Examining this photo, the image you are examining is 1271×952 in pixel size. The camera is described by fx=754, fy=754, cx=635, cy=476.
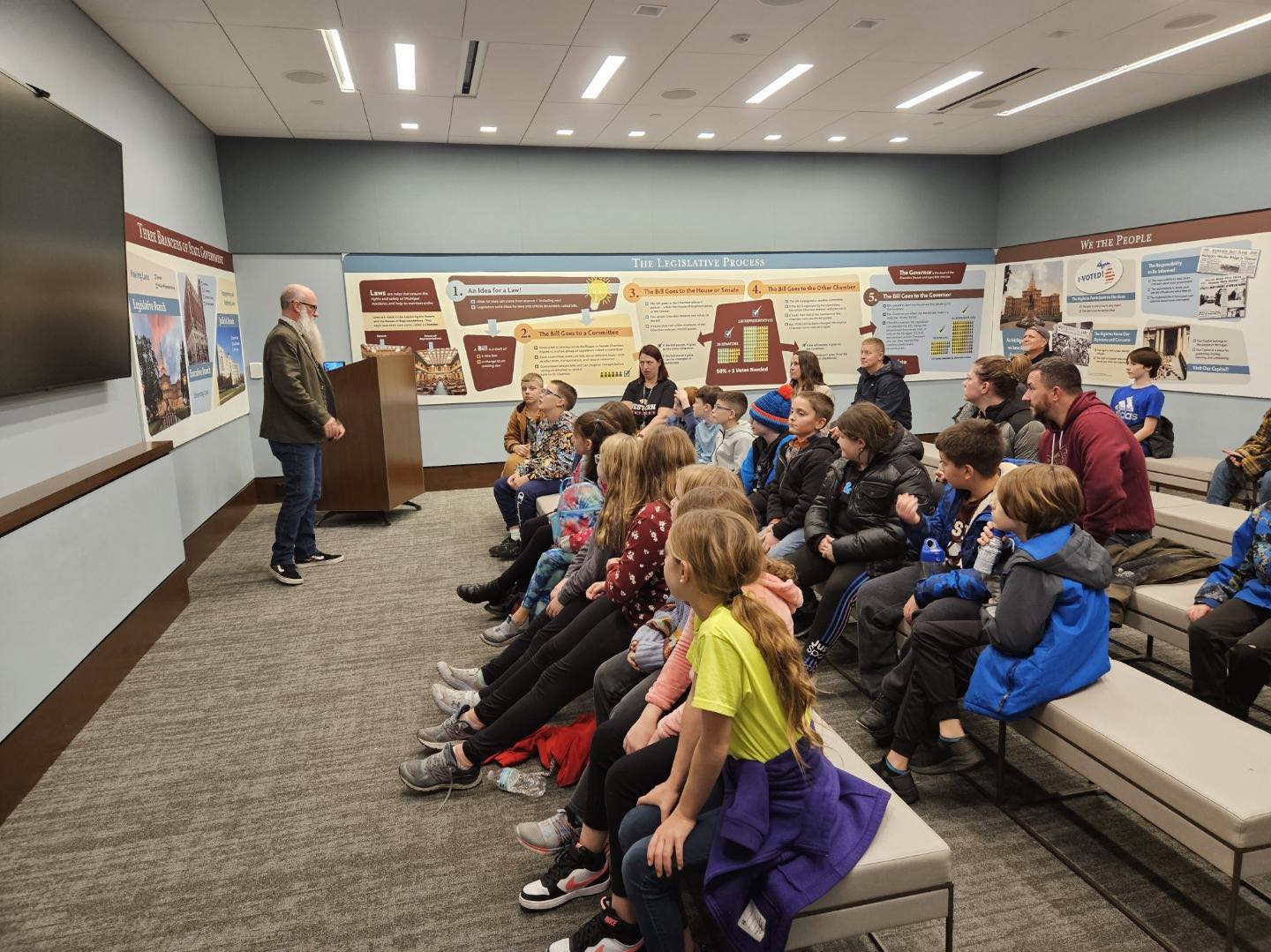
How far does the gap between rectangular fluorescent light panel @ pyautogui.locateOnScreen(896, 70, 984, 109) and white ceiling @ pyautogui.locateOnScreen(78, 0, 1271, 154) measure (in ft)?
0.32

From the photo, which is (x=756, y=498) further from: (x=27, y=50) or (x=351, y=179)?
(x=351, y=179)

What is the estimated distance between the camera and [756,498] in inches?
185

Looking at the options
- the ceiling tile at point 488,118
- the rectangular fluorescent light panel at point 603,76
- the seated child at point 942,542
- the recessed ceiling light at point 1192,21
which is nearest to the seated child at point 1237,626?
the seated child at point 942,542

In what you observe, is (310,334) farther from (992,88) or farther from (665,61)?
(992,88)

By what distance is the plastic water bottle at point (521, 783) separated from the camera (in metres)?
2.72

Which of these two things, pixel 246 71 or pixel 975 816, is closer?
pixel 975 816

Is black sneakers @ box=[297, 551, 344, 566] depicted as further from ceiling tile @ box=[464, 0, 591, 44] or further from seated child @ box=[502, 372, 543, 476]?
ceiling tile @ box=[464, 0, 591, 44]

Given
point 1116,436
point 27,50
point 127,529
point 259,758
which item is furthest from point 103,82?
point 1116,436

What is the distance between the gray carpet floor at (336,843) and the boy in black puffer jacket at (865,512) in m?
0.36

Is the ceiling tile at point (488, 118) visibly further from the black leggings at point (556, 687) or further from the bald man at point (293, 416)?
the black leggings at point (556, 687)

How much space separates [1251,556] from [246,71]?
258 inches

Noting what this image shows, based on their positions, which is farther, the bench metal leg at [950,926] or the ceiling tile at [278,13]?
the ceiling tile at [278,13]

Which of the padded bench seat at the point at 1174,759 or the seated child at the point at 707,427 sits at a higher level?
the seated child at the point at 707,427

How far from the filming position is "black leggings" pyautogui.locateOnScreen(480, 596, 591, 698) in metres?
3.11
